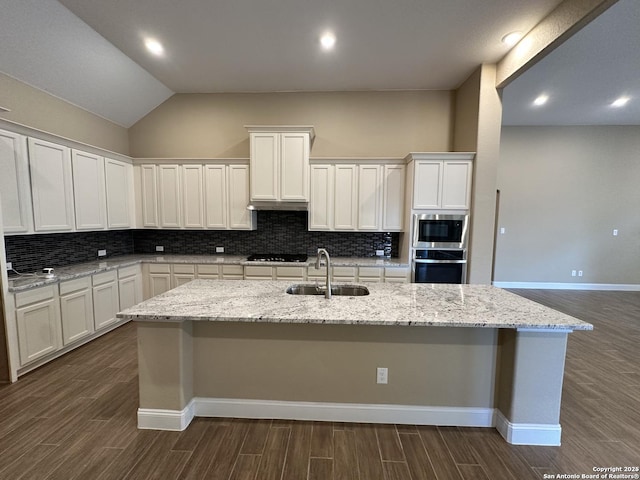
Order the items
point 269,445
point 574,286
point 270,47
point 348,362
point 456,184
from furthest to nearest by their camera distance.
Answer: point 574,286 < point 456,184 < point 270,47 < point 348,362 < point 269,445

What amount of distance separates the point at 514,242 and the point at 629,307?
199 cm

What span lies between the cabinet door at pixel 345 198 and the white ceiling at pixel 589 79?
8.57 ft

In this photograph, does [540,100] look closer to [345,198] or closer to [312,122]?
[345,198]

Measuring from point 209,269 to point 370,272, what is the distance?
237 centimetres

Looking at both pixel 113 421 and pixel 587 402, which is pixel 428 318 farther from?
pixel 113 421

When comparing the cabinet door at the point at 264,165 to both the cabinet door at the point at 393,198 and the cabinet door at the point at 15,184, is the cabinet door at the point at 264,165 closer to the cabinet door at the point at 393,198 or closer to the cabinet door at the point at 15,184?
the cabinet door at the point at 393,198

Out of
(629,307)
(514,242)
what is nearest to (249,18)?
(514,242)

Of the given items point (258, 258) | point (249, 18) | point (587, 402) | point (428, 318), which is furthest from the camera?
point (258, 258)

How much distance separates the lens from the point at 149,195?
4344 mm

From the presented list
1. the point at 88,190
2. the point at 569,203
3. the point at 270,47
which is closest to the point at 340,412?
the point at 270,47

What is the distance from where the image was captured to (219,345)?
2.04 meters

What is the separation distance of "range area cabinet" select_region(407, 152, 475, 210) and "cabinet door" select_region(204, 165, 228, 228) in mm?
2805

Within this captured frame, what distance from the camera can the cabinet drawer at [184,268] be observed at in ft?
13.4

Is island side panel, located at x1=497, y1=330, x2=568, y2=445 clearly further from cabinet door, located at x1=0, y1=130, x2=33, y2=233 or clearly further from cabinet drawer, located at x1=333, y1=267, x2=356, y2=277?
cabinet door, located at x1=0, y1=130, x2=33, y2=233
